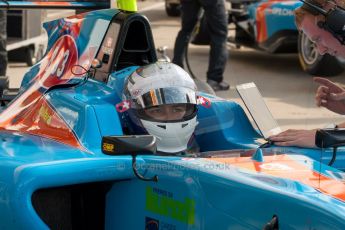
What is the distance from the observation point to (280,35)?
10.3 meters

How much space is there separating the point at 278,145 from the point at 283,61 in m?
7.93

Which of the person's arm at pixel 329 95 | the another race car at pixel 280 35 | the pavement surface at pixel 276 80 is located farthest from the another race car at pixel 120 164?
the another race car at pixel 280 35

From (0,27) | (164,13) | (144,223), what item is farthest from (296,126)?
(164,13)

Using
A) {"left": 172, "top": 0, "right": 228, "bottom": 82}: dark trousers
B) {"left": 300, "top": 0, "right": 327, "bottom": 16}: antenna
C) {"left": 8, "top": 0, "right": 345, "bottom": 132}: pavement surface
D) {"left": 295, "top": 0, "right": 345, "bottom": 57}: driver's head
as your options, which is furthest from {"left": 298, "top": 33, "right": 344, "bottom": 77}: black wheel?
{"left": 300, "top": 0, "right": 327, "bottom": 16}: antenna

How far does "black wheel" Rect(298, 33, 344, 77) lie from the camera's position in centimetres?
949

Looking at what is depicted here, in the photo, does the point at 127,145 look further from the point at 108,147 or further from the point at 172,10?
the point at 172,10

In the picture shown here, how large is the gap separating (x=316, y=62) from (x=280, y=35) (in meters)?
0.75

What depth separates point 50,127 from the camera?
4234 mm

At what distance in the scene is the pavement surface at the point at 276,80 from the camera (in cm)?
814

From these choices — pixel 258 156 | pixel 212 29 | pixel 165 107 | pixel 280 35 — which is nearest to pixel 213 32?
pixel 212 29

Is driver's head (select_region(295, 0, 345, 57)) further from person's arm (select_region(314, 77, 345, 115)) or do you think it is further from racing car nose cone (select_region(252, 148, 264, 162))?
racing car nose cone (select_region(252, 148, 264, 162))

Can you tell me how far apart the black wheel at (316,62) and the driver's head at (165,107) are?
5.33 meters

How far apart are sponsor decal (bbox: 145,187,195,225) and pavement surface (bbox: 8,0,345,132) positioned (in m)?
4.23

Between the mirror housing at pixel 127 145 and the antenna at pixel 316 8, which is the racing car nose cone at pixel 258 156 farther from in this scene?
the antenna at pixel 316 8
